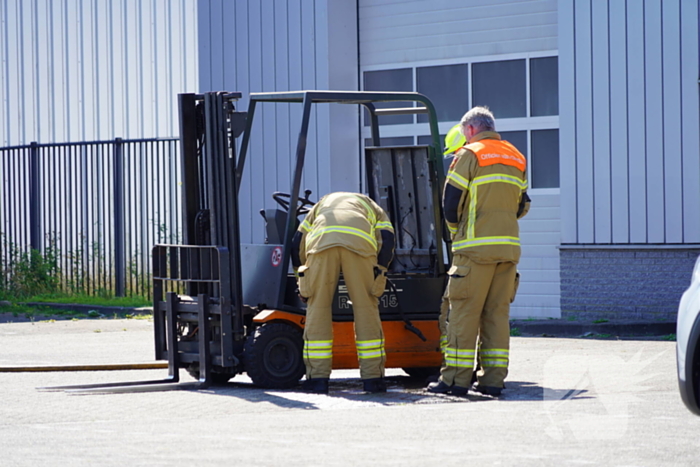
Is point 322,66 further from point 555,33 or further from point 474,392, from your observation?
point 474,392

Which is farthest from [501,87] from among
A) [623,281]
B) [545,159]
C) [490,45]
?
[623,281]

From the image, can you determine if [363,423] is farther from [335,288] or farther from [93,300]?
[93,300]

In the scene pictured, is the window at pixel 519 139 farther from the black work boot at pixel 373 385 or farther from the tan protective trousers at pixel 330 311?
the black work boot at pixel 373 385

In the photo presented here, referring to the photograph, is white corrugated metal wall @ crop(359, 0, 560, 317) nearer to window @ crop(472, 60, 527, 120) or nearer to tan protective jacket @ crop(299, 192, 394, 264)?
window @ crop(472, 60, 527, 120)

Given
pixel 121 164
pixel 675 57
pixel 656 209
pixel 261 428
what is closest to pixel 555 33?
pixel 675 57

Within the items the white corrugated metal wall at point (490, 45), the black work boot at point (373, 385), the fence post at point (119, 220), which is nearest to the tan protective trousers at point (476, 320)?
the black work boot at point (373, 385)

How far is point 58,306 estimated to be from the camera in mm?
17859

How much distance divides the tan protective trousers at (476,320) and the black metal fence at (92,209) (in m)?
11.0

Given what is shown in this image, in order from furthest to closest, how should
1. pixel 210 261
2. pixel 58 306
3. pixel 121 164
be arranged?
1. pixel 121 164
2. pixel 58 306
3. pixel 210 261

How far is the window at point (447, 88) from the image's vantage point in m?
16.1

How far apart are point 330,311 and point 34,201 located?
12.7 m

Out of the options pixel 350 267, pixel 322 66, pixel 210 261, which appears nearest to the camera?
pixel 350 267

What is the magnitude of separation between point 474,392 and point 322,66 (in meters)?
8.74

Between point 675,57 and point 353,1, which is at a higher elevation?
point 353,1
